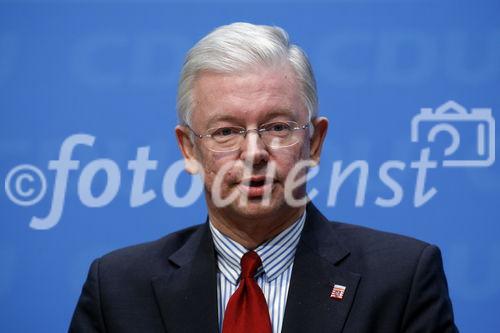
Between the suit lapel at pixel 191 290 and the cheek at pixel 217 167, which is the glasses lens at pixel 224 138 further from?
the suit lapel at pixel 191 290

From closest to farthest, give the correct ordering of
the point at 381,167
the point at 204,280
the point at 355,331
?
the point at 355,331 < the point at 204,280 < the point at 381,167

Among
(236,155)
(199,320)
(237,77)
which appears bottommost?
(199,320)

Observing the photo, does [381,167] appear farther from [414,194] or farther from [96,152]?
[96,152]

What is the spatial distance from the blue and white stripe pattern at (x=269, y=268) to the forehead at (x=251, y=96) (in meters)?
0.33

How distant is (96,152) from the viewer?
3279mm

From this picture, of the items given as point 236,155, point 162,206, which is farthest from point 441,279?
point 162,206

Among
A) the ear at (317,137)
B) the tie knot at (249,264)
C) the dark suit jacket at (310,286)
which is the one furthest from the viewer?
the ear at (317,137)

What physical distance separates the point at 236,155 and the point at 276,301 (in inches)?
15.7

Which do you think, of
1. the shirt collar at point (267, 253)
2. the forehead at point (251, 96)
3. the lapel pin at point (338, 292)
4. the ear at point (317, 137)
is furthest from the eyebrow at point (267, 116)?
the lapel pin at point (338, 292)

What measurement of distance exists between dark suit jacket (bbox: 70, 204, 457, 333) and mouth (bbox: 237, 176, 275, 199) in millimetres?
231

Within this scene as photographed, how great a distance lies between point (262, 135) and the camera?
2.37 metres

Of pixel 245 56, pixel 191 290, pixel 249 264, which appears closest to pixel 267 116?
pixel 245 56

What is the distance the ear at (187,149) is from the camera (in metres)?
2.56

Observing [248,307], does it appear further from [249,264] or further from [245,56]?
[245,56]
